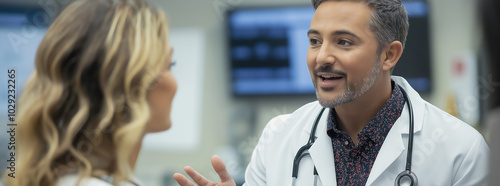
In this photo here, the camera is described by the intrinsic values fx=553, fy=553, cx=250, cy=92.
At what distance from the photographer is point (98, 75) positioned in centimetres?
74

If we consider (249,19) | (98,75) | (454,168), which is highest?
(249,19)

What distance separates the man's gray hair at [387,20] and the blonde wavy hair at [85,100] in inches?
23.2

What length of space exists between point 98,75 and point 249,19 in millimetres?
1617

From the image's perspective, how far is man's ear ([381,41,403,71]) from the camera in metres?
1.21

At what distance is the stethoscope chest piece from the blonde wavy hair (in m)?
0.58

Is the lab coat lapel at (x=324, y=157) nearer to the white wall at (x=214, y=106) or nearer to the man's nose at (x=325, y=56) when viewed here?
the man's nose at (x=325, y=56)

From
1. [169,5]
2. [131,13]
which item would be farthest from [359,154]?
[169,5]

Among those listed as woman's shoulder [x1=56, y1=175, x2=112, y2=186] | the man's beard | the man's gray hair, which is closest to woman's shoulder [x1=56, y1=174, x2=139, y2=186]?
woman's shoulder [x1=56, y1=175, x2=112, y2=186]

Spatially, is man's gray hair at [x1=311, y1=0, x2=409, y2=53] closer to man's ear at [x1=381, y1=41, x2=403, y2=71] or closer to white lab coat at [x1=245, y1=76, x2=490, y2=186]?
man's ear at [x1=381, y1=41, x2=403, y2=71]

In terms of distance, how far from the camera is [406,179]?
43.8 inches

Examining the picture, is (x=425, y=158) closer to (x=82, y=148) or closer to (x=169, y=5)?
A: (x=82, y=148)

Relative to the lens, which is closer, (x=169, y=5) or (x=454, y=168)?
(x=454, y=168)

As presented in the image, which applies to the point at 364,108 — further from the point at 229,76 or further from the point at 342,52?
the point at 229,76

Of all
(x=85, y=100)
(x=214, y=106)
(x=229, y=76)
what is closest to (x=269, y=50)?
(x=229, y=76)
